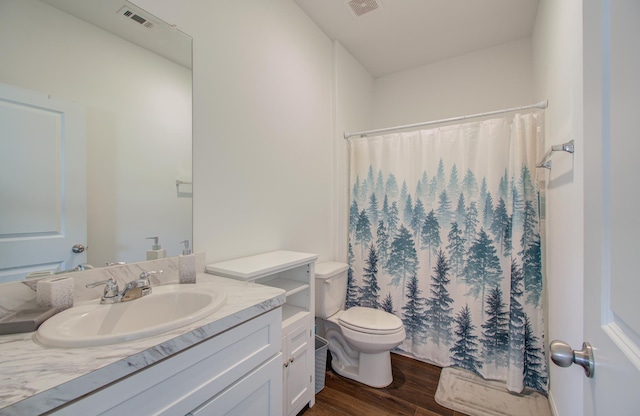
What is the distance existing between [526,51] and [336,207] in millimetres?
2118

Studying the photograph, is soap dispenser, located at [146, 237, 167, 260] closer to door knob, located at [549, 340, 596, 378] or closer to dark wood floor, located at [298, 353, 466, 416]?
dark wood floor, located at [298, 353, 466, 416]

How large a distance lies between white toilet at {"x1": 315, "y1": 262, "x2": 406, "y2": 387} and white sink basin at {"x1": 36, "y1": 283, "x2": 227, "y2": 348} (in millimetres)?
966

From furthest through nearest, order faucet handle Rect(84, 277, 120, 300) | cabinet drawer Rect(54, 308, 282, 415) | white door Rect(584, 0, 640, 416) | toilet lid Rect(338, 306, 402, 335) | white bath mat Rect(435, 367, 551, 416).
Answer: toilet lid Rect(338, 306, 402, 335), white bath mat Rect(435, 367, 551, 416), faucet handle Rect(84, 277, 120, 300), cabinet drawer Rect(54, 308, 282, 415), white door Rect(584, 0, 640, 416)

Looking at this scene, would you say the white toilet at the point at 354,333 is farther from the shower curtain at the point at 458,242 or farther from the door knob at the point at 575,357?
the door knob at the point at 575,357

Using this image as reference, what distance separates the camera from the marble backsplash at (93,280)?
82cm

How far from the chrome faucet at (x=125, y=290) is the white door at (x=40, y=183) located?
151 millimetres

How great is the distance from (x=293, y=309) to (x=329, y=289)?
402 mm

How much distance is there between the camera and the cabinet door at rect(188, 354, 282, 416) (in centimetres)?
82

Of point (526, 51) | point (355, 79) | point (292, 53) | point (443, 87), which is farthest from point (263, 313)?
point (526, 51)

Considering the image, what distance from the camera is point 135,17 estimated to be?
1.14 meters

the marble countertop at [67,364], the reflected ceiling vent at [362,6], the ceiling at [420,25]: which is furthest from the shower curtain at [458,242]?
the marble countertop at [67,364]

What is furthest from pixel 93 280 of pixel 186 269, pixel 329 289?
pixel 329 289

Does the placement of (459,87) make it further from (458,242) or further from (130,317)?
(130,317)

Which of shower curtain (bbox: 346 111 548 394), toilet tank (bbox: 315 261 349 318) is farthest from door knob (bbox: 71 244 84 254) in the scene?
shower curtain (bbox: 346 111 548 394)
